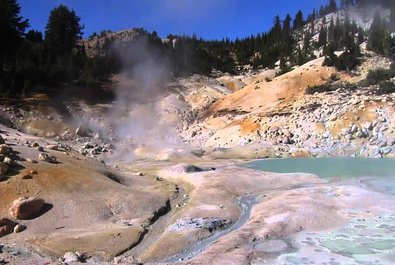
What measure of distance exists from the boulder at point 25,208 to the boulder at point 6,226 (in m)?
0.55

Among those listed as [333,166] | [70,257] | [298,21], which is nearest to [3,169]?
[70,257]

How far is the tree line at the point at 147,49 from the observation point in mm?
56250

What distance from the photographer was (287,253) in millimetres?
13281

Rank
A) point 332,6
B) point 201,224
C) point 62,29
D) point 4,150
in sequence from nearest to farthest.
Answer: point 201,224, point 4,150, point 62,29, point 332,6

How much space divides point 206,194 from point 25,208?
7.61 meters

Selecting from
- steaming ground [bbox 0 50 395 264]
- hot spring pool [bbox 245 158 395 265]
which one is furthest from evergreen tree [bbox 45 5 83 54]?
hot spring pool [bbox 245 158 395 265]

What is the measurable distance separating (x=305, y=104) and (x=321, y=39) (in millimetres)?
40340

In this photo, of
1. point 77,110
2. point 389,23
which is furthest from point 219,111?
point 389,23

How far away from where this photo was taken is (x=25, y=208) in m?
16.8

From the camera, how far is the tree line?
56250mm

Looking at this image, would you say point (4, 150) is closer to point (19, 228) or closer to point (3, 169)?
point (3, 169)

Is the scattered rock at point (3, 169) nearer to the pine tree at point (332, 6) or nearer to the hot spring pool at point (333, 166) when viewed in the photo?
the hot spring pool at point (333, 166)

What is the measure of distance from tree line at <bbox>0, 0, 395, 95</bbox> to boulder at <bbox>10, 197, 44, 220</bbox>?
129 ft

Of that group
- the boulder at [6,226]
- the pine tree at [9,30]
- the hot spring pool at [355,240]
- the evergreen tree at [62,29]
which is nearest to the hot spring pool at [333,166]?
the hot spring pool at [355,240]
